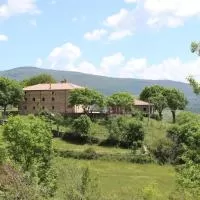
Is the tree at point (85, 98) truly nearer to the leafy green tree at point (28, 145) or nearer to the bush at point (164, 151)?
the bush at point (164, 151)

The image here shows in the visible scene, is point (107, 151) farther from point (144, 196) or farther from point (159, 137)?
point (144, 196)

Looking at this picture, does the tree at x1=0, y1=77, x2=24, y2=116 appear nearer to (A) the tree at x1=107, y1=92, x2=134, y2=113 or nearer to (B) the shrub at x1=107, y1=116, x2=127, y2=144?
(A) the tree at x1=107, y1=92, x2=134, y2=113

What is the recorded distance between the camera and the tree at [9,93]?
124 m

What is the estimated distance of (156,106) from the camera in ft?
471

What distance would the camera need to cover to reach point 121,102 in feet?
423

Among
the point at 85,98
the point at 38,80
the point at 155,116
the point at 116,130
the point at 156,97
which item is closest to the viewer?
the point at 116,130

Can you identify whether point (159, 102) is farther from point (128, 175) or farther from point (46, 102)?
point (128, 175)

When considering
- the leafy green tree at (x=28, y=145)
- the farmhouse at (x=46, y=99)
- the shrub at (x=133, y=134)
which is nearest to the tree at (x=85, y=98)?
the farmhouse at (x=46, y=99)

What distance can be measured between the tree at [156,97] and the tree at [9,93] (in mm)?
36148

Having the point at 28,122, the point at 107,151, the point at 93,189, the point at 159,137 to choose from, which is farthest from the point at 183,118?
the point at 93,189

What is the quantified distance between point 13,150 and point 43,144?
2990 mm

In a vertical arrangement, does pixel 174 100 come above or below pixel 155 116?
above

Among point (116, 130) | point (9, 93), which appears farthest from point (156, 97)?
point (116, 130)

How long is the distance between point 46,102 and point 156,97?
30500 millimetres
